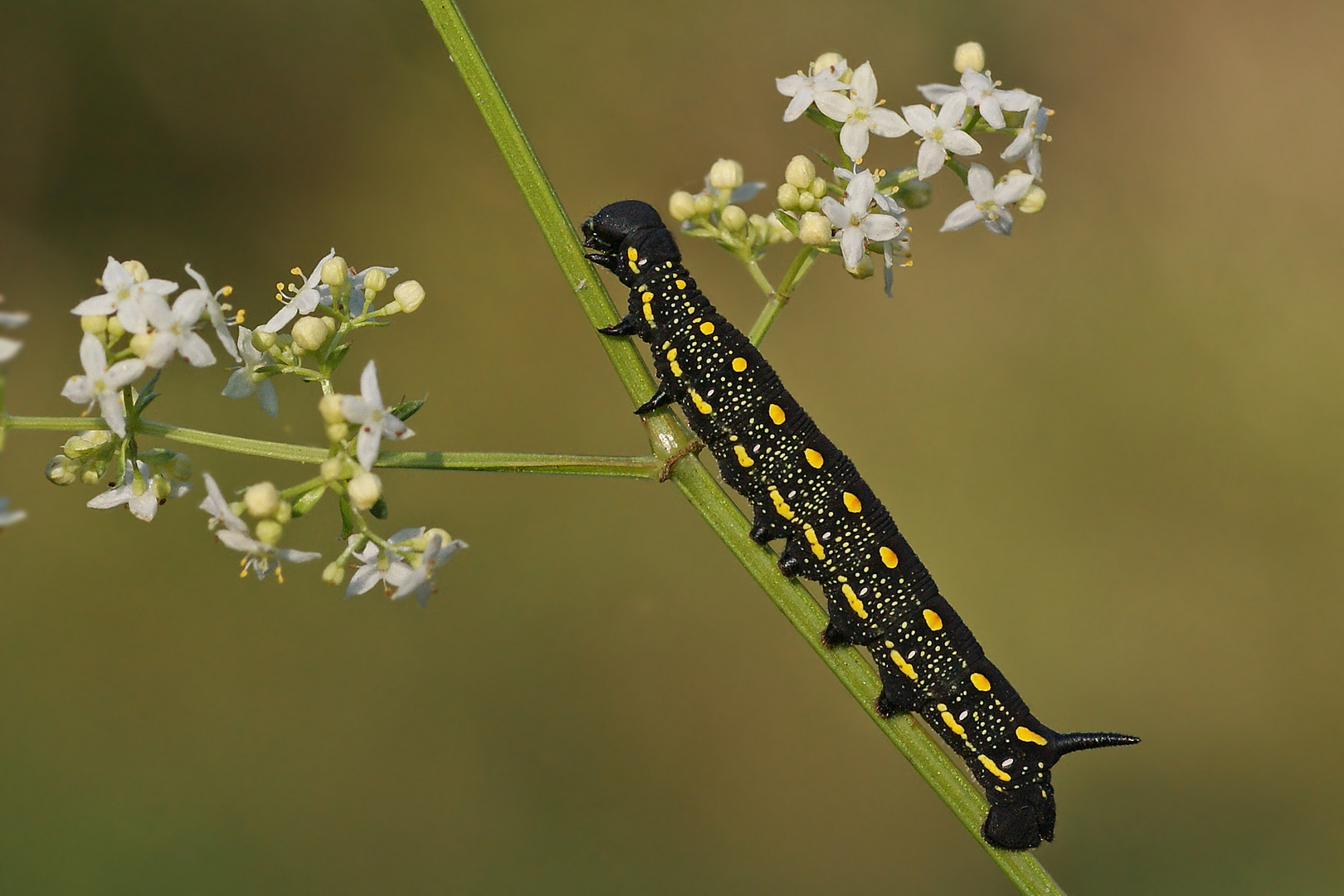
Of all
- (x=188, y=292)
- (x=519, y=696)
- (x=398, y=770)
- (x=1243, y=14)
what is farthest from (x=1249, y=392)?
(x=188, y=292)

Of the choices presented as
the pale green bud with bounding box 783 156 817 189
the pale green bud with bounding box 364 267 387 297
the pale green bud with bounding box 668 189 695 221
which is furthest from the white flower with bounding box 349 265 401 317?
the pale green bud with bounding box 783 156 817 189

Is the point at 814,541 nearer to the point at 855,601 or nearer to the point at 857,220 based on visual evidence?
the point at 855,601

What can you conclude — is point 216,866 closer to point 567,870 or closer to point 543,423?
point 567,870

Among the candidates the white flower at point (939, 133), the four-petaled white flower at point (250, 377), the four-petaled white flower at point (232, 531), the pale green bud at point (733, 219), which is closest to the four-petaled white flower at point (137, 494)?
the four-petaled white flower at point (232, 531)

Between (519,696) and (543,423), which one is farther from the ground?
(543,423)

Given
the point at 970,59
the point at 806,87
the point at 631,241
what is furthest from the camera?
the point at 631,241

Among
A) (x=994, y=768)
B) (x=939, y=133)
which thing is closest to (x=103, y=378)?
(x=939, y=133)
